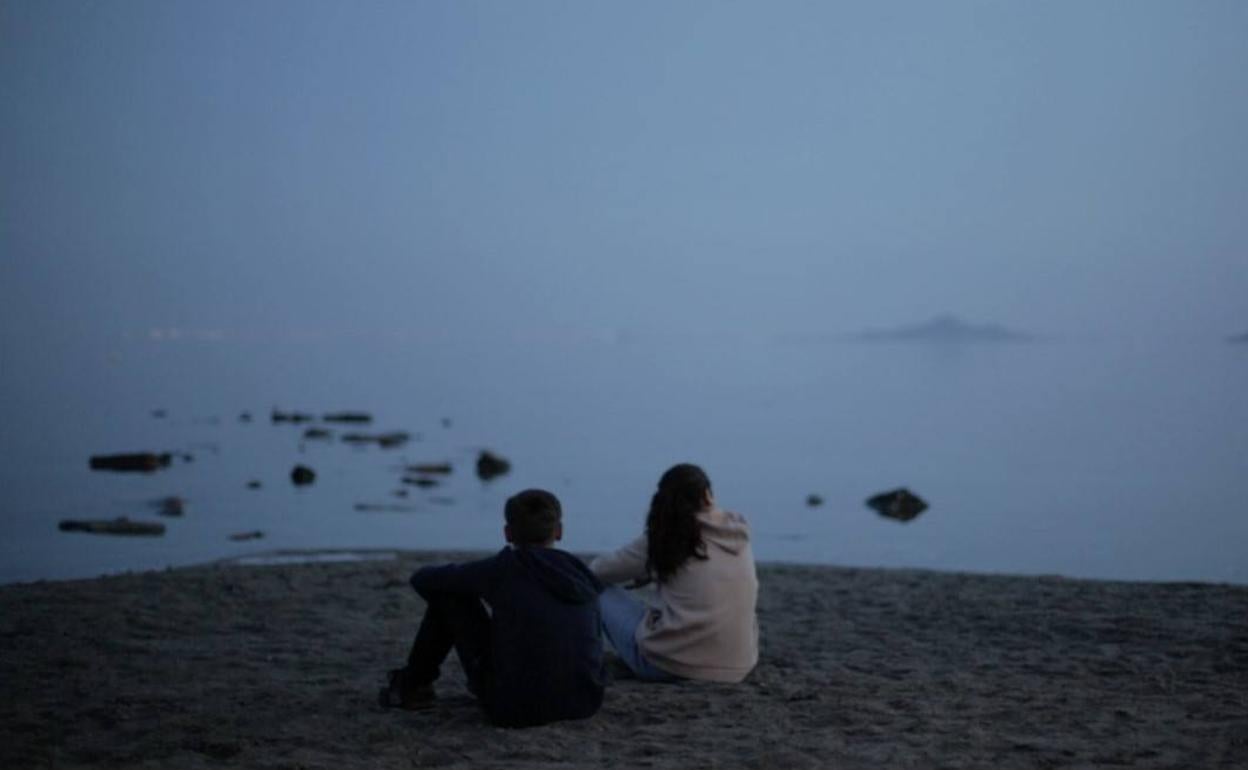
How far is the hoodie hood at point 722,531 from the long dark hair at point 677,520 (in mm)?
57

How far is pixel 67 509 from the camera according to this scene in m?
24.7

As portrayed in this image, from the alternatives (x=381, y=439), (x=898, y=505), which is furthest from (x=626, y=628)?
(x=381, y=439)

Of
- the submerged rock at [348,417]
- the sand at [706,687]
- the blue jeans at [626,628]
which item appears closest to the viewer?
the sand at [706,687]

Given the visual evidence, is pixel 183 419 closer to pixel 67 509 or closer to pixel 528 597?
pixel 67 509

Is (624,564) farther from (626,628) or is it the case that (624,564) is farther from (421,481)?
(421,481)

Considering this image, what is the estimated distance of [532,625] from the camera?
6.63 metres

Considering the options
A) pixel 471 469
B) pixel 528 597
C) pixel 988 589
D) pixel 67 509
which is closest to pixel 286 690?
pixel 528 597

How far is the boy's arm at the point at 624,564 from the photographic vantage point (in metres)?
7.53

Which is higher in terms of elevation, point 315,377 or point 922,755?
point 315,377

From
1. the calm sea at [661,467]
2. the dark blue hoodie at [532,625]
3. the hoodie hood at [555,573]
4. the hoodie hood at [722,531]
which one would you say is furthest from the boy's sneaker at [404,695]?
the calm sea at [661,467]

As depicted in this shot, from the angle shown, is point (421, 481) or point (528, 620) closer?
point (528, 620)

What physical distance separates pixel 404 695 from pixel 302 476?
79.1 feet

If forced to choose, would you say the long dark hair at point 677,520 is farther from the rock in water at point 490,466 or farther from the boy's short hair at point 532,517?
the rock in water at point 490,466

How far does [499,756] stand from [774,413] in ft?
178
